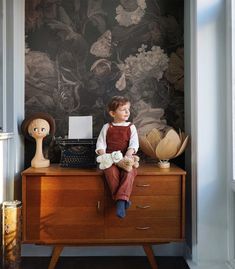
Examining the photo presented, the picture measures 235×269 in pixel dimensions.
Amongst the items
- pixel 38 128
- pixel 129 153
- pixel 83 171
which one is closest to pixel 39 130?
pixel 38 128

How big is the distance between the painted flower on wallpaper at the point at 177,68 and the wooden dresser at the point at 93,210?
816mm

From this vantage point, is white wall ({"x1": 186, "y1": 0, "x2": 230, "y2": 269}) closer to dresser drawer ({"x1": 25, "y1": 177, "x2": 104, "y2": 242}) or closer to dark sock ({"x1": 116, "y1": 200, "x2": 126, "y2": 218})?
dark sock ({"x1": 116, "y1": 200, "x2": 126, "y2": 218})

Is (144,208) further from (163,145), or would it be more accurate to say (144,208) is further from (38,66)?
(38,66)

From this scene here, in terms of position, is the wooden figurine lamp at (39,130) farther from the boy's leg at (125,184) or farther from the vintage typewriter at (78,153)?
the boy's leg at (125,184)

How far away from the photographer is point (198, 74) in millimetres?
2207

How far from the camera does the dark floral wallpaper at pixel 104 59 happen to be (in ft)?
8.34

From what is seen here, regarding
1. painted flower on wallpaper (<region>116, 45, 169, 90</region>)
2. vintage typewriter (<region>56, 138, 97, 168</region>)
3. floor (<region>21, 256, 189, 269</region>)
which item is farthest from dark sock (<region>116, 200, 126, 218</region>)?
painted flower on wallpaper (<region>116, 45, 169, 90</region>)

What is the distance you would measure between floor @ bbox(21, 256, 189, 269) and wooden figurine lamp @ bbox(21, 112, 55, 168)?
0.75m

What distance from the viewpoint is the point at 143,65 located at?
2.54 metres

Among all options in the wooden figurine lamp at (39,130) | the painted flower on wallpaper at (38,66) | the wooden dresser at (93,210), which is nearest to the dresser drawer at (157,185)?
the wooden dresser at (93,210)

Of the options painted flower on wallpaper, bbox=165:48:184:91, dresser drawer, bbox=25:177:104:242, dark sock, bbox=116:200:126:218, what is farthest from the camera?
painted flower on wallpaper, bbox=165:48:184:91

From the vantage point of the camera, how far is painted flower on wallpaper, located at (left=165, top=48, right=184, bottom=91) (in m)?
2.53

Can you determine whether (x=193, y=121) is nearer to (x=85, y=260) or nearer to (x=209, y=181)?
(x=209, y=181)

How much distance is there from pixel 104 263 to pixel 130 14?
1.97 metres
